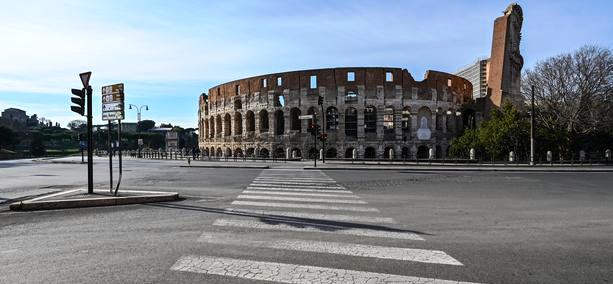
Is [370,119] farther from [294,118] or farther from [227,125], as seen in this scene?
[227,125]

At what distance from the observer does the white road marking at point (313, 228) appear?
236 inches

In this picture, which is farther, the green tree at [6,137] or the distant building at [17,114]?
the distant building at [17,114]

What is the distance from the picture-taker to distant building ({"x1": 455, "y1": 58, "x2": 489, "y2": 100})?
73.5 metres

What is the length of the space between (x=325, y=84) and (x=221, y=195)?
36481 mm

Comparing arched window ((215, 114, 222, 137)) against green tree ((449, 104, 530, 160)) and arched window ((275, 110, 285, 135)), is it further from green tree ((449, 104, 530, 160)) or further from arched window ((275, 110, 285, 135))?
green tree ((449, 104, 530, 160))

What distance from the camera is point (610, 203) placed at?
9719 millimetres

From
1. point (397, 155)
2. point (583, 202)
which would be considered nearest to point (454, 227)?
point (583, 202)

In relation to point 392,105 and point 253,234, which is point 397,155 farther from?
point 253,234

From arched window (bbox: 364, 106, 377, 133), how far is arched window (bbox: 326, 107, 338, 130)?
366 centimetres

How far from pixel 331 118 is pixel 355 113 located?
2.98 m

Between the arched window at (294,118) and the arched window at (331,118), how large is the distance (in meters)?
3.92

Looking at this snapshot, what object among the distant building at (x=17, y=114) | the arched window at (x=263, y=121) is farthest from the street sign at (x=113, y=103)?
the distant building at (x=17, y=114)

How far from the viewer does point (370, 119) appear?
1834 inches

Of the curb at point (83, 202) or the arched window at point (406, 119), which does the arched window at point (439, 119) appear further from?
the curb at point (83, 202)
